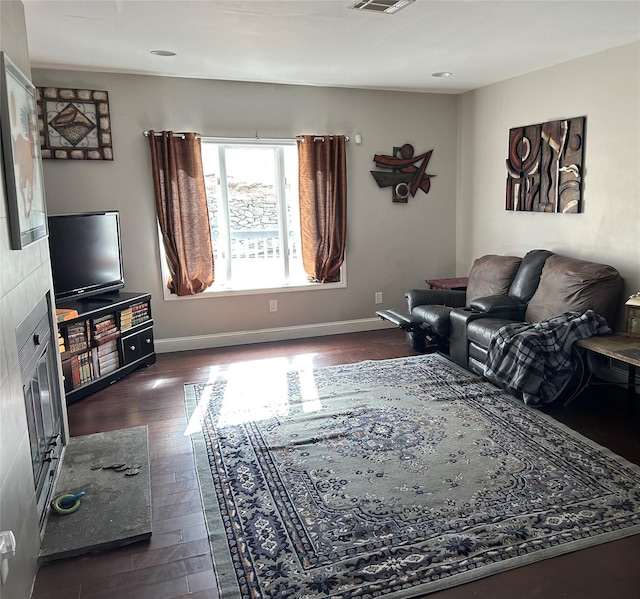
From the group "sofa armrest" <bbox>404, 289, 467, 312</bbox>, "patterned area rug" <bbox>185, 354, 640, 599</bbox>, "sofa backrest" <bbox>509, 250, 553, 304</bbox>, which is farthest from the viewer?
"sofa armrest" <bbox>404, 289, 467, 312</bbox>

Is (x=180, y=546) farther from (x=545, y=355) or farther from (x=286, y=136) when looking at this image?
(x=286, y=136)

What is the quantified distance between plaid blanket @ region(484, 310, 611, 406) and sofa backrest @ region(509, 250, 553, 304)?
0.73 metres

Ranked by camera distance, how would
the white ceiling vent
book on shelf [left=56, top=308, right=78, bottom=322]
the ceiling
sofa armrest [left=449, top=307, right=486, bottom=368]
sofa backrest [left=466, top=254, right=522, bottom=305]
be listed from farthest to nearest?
1. sofa backrest [left=466, top=254, right=522, bottom=305]
2. sofa armrest [left=449, top=307, right=486, bottom=368]
3. book on shelf [left=56, top=308, right=78, bottom=322]
4. the ceiling
5. the white ceiling vent

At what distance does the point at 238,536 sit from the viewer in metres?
2.34

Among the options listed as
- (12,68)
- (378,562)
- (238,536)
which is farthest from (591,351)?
(12,68)

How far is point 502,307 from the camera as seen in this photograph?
4270 mm

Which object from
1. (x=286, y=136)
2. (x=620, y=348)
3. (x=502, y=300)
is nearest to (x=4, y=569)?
(x=620, y=348)

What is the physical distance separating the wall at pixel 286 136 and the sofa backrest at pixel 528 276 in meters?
1.49

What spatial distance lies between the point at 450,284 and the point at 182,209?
2648 millimetres

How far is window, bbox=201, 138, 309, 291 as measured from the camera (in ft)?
16.8

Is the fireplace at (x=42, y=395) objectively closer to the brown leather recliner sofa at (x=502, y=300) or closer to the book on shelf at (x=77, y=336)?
the book on shelf at (x=77, y=336)

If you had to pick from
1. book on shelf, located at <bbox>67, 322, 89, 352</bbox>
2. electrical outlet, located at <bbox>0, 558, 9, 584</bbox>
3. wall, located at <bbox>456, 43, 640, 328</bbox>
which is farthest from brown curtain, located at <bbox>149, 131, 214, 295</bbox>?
electrical outlet, located at <bbox>0, 558, 9, 584</bbox>

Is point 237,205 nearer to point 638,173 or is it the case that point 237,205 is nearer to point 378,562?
point 638,173

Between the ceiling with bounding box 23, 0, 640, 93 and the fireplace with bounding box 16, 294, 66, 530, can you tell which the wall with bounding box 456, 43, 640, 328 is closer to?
the ceiling with bounding box 23, 0, 640, 93
